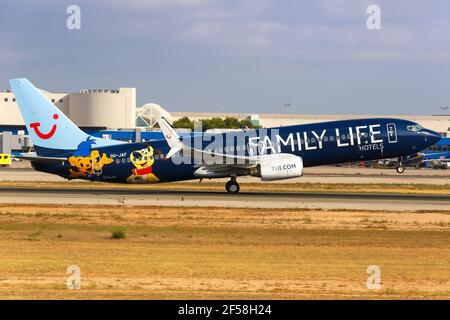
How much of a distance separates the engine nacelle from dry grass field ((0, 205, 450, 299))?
978 cm

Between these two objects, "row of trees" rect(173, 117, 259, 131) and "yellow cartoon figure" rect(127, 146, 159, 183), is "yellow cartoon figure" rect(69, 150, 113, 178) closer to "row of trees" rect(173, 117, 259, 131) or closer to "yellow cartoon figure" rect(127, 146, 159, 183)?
"yellow cartoon figure" rect(127, 146, 159, 183)

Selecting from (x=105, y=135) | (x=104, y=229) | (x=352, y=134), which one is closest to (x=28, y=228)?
(x=104, y=229)

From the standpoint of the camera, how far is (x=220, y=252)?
3109cm

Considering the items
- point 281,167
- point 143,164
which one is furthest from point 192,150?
point 281,167

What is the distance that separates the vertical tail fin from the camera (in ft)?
189

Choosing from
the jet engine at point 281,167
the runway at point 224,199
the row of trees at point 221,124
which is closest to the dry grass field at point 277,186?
the runway at point 224,199

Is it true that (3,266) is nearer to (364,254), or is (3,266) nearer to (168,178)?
(364,254)

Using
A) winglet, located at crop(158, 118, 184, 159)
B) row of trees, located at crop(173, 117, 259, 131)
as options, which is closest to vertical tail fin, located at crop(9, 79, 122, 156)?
winglet, located at crop(158, 118, 184, 159)

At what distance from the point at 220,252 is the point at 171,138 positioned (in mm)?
25410

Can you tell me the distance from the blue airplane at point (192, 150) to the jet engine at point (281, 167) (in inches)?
4.4

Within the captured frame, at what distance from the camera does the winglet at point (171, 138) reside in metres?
55.0

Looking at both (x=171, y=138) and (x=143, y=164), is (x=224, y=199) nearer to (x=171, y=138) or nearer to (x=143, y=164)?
(x=171, y=138)

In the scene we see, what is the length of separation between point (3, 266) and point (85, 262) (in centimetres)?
276

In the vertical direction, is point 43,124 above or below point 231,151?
above
